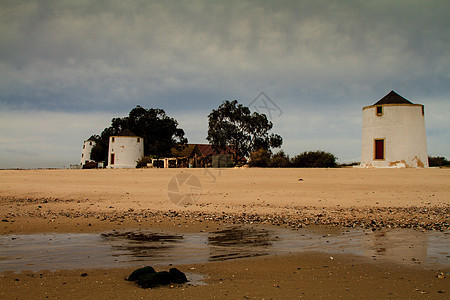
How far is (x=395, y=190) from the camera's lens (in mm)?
14242

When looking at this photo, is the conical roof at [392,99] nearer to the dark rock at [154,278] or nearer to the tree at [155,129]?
the dark rock at [154,278]

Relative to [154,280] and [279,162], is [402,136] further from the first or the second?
[154,280]

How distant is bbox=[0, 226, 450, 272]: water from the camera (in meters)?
5.30

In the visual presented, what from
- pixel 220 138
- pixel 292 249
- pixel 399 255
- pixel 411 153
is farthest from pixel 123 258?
pixel 220 138

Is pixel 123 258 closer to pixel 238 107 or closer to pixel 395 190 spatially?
pixel 395 190

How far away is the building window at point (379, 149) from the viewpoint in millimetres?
25212

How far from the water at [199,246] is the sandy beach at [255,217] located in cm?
37

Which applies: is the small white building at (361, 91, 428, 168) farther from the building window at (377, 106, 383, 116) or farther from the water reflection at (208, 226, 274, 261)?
the water reflection at (208, 226, 274, 261)

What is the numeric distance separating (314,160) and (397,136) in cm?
584

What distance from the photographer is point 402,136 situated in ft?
81.5

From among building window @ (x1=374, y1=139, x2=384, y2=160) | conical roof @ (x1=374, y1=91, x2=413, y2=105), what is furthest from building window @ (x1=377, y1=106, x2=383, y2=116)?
building window @ (x1=374, y1=139, x2=384, y2=160)

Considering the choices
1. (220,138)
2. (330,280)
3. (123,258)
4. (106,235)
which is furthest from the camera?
(220,138)

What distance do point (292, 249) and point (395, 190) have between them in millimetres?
9897

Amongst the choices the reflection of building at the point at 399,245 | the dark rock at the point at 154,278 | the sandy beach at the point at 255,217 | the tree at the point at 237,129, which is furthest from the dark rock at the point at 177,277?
the tree at the point at 237,129
